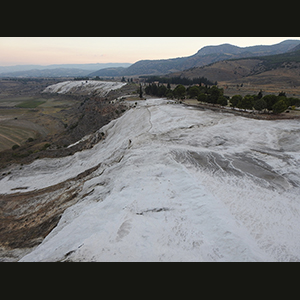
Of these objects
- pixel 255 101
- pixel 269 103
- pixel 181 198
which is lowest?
pixel 181 198

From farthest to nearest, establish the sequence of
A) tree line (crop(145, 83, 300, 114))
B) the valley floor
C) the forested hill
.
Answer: the forested hill, tree line (crop(145, 83, 300, 114)), the valley floor

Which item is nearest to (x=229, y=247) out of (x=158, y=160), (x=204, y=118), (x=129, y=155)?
(x=158, y=160)

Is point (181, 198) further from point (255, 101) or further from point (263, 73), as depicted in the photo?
point (263, 73)

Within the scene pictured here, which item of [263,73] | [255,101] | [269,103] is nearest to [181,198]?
[255,101]

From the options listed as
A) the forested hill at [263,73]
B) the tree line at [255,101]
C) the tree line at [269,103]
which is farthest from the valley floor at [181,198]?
the forested hill at [263,73]

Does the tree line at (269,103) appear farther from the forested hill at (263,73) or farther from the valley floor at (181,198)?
the forested hill at (263,73)

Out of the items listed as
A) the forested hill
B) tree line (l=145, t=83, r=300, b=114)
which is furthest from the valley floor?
the forested hill

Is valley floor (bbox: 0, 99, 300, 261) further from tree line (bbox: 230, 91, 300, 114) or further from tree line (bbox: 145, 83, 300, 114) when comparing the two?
tree line (bbox: 145, 83, 300, 114)

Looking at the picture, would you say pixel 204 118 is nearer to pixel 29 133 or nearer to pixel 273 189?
pixel 273 189

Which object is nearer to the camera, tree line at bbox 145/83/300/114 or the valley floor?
the valley floor
